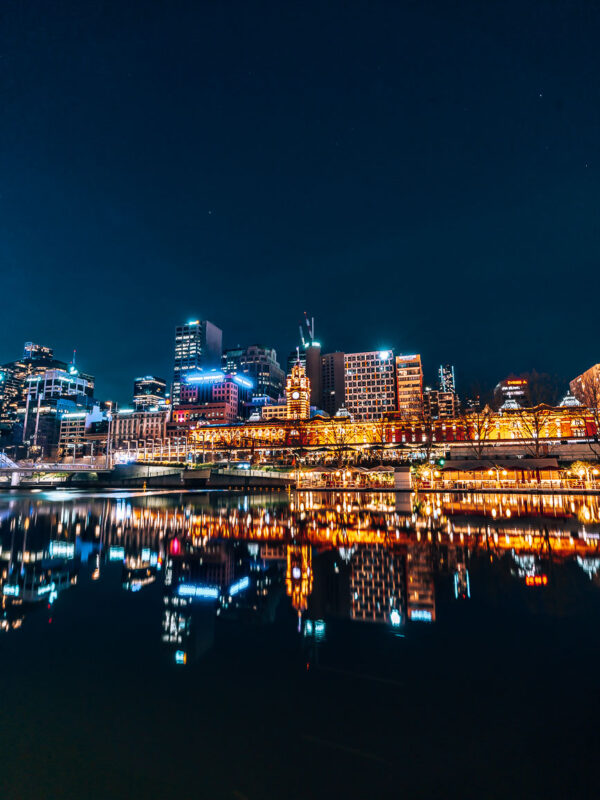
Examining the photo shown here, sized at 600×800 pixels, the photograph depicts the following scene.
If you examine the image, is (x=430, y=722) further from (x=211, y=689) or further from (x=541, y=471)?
(x=541, y=471)

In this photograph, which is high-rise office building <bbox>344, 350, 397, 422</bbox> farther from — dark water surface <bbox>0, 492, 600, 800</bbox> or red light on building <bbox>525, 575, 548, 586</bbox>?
dark water surface <bbox>0, 492, 600, 800</bbox>

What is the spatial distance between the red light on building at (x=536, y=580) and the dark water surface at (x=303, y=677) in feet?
0.39

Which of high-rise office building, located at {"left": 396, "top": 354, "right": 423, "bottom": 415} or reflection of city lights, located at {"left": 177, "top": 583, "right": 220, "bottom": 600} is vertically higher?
high-rise office building, located at {"left": 396, "top": 354, "right": 423, "bottom": 415}

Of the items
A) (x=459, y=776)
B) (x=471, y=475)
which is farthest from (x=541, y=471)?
(x=459, y=776)

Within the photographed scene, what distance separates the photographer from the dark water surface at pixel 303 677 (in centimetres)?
445

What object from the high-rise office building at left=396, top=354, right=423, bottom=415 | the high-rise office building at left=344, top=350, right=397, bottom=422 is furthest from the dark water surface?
the high-rise office building at left=344, top=350, right=397, bottom=422

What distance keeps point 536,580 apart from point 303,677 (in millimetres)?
8776

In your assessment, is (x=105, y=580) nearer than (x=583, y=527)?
Yes

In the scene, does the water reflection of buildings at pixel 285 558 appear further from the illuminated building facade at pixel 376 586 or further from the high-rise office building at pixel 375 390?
the high-rise office building at pixel 375 390

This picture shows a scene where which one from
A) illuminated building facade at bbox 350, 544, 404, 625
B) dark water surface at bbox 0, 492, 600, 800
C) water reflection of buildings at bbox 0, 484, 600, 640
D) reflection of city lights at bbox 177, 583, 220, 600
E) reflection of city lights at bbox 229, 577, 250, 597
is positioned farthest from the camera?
reflection of city lights at bbox 229, 577, 250, 597

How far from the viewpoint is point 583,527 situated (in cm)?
2222

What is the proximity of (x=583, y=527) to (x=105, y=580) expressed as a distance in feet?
75.2

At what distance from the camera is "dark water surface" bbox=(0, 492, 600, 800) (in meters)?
4.45

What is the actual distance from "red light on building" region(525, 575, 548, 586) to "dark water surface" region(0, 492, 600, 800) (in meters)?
0.12
